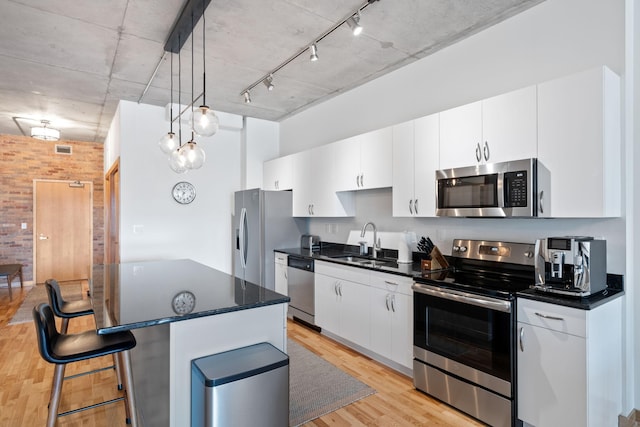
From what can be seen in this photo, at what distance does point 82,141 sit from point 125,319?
24.1ft

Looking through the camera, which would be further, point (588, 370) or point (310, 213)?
point (310, 213)

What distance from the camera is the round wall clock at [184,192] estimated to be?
518 cm

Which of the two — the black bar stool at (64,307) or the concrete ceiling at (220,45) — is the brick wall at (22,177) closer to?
the concrete ceiling at (220,45)

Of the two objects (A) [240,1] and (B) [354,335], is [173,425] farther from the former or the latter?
(A) [240,1]

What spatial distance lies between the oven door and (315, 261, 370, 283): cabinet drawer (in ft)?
2.25

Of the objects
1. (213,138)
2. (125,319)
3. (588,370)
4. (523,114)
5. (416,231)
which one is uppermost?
(213,138)

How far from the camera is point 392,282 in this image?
3070 mm

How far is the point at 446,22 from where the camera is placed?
288 cm

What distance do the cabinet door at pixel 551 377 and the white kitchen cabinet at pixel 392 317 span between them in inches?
35.3

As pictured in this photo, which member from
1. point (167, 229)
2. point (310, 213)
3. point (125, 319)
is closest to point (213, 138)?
point (167, 229)

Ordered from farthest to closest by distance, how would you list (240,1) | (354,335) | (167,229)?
(167,229), (354,335), (240,1)

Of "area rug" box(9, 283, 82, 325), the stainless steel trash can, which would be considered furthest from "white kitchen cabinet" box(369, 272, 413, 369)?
"area rug" box(9, 283, 82, 325)

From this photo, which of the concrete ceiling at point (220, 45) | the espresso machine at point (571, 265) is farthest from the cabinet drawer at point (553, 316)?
the concrete ceiling at point (220, 45)

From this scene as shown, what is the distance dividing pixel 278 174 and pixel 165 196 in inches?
64.2
